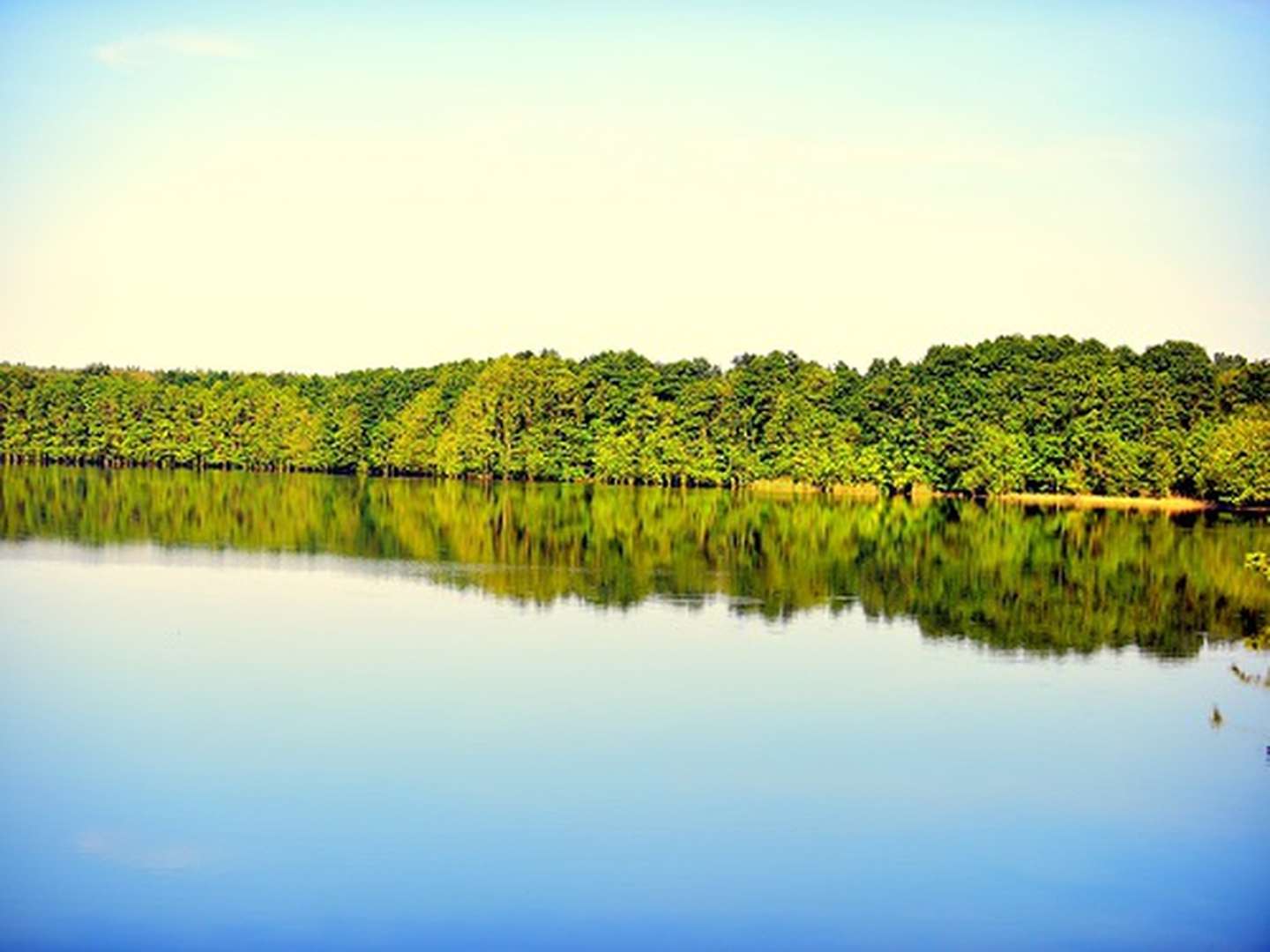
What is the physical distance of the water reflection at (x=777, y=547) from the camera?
97.5 ft

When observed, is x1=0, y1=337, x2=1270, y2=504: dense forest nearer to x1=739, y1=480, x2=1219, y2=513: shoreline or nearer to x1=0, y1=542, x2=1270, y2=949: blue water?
x1=739, y1=480, x2=1219, y2=513: shoreline

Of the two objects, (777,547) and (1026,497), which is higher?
(1026,497)

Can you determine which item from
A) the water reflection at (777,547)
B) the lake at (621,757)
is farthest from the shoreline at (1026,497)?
the lake at (621,757)

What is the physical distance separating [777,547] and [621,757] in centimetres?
2560

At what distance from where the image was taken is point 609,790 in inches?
597

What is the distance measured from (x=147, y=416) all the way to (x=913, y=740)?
91362 millimetres

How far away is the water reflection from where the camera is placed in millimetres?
29703

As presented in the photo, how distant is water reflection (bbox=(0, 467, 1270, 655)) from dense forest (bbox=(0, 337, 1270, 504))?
638cm

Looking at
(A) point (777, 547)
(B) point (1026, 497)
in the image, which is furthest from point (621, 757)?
(B) point (1026, 497)

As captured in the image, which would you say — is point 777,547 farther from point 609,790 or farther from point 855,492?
point 855,492

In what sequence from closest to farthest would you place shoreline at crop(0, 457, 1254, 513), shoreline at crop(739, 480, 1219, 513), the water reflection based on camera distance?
1. the water reflection
2. shoreline at crop(739, 480, 1219, 513)
3. shoreline at crop(0, 457, 1254, 513)

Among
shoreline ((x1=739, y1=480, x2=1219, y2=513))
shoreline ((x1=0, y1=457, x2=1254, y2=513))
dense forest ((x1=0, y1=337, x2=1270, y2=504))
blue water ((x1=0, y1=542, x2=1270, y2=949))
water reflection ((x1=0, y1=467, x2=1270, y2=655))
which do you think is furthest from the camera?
dense forest ((x1=0, y1=337, x2=1270, y2=504))

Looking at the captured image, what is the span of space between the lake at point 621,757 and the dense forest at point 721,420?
113 ft

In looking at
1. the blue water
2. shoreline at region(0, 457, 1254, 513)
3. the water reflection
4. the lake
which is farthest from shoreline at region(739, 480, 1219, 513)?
the blue water
